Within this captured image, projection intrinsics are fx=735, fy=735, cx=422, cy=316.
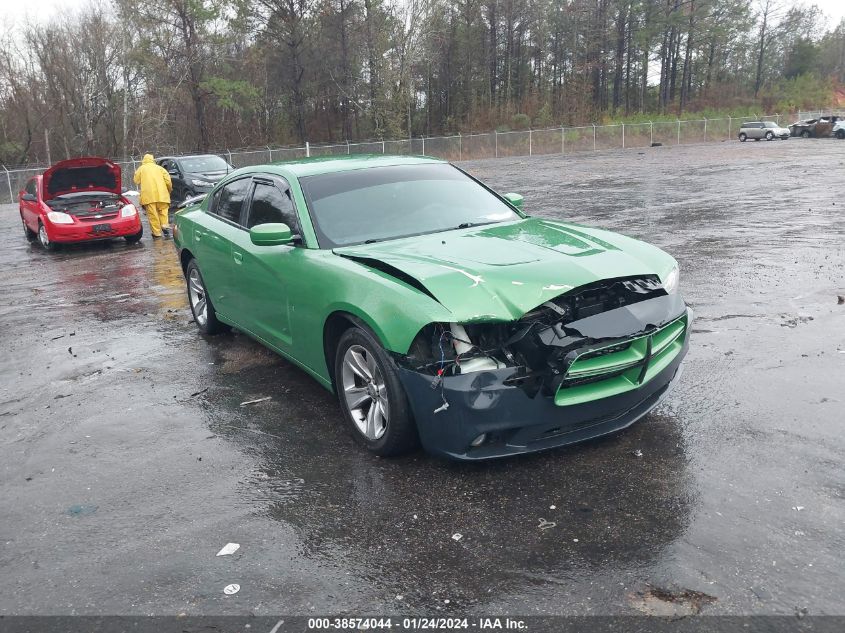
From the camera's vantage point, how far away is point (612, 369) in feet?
12.6

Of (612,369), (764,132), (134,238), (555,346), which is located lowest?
(764,132)

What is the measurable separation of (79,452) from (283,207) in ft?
7.11

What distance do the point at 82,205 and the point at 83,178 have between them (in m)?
0.59

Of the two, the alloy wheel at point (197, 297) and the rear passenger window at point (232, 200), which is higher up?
the rear passenger window at point (232, 200)

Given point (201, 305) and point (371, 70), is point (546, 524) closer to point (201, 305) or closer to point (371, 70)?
point (201, 305)

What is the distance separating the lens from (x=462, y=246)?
4.62m

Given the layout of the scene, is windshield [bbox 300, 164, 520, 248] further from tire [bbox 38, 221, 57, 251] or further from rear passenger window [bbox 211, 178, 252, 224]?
tire [bbox 38, 221, 57, 251]

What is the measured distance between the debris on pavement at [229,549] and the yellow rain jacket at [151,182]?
13.3m

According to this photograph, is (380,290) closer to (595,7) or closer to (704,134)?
(704,134)

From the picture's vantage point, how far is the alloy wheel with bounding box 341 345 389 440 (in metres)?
4.19

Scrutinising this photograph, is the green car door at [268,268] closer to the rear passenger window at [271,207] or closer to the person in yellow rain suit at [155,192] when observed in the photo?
the rear passenger window at [271,207]

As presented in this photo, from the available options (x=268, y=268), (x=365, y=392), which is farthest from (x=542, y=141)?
(x=365, y=392)

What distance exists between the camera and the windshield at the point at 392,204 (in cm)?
506

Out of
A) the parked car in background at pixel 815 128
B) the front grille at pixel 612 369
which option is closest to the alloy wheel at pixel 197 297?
the front grille at pixel 612 369
